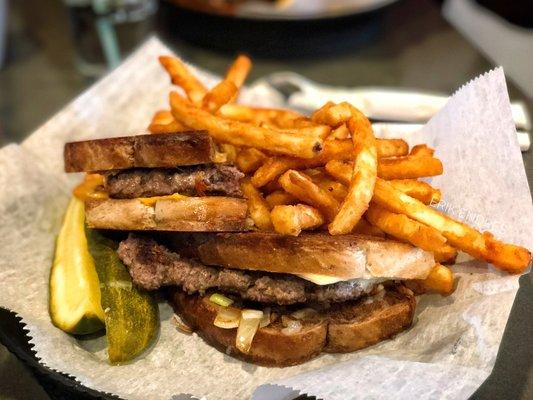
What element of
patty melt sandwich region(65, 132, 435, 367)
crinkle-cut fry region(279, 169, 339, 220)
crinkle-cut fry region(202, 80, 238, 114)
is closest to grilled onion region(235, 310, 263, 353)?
patty melt sandwich region(65, 132, 435, 367)

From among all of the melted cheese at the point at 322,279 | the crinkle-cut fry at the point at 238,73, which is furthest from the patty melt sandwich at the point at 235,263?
the crinkle-cut fry at the point at 238,73

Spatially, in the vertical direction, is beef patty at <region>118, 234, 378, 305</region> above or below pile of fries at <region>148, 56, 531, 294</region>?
below

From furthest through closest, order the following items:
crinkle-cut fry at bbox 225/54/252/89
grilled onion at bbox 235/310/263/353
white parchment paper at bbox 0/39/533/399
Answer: crinkle-cut fry at bbox 225/54/252/89
grilled onion at bbox 235/310/263/353
white parchment paper at bbox 0/39/533/399

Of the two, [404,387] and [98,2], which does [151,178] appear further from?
[98,2]

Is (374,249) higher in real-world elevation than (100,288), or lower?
higher

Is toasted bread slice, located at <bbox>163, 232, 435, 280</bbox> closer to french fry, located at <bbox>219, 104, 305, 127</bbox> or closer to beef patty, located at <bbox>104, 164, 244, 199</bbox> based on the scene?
beef patty, located at <bbox>104, 164, 244, 199</bbox>

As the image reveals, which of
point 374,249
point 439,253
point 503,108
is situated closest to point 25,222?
point 374,249

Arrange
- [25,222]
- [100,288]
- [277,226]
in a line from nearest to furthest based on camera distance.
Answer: [277,226], [100,288], [25,222]
